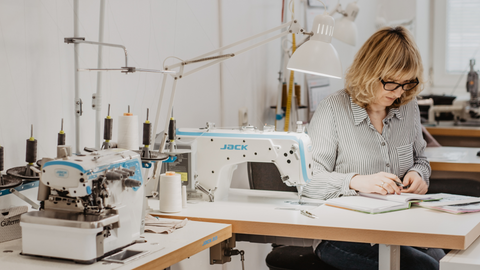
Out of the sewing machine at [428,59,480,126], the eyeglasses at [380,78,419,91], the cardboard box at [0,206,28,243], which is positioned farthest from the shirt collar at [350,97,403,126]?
the sewing machine at [428,59,480,126]

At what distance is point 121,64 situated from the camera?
1.87 metres

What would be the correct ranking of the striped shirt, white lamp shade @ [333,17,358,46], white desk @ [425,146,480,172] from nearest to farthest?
1. the striped shirt
2. white desk @ [425,146,480,172]
3. white lamp shade @ [333,17,358,46]

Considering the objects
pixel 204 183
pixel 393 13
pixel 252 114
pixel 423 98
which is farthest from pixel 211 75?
pixel 393 13

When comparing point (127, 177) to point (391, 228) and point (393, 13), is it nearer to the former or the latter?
point (391, 228)

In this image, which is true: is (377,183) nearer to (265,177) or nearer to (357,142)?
(357,142)

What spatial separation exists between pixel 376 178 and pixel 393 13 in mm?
3890

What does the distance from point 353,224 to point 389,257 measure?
5.2 inches

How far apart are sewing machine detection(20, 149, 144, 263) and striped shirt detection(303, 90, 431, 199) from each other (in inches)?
35.3

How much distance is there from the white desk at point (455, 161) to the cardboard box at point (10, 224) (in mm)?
2079

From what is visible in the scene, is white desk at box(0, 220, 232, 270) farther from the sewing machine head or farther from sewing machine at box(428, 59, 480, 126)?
sewing machine at box(428, 59, 480, 126)

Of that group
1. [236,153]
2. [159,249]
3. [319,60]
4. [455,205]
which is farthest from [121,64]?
[455,205]

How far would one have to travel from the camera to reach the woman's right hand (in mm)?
1810

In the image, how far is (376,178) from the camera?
1843 millimetres

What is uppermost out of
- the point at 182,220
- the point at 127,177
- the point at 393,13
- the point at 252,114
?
the point at 393,13
